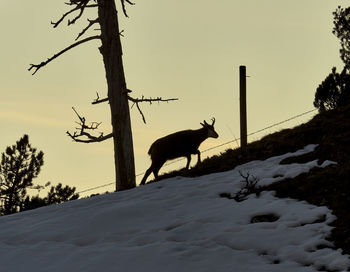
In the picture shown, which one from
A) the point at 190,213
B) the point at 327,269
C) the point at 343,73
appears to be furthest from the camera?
the point at 343,73

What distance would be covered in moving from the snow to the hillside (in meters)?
0.26

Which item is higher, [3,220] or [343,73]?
Result: [343,73]

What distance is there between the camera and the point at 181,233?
10.6 meters

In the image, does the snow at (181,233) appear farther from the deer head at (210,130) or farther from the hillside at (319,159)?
the deer head at (210,130)

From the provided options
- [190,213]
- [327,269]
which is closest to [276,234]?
[327,269]

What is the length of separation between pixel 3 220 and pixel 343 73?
24036 mm

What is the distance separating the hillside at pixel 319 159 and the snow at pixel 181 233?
0.26 m

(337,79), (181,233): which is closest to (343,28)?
(337,79)

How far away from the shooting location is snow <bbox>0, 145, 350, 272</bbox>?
9172 millimetres

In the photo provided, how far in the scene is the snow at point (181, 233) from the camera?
9172 mm

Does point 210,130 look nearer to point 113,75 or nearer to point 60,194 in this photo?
point 113,75

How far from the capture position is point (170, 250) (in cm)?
982

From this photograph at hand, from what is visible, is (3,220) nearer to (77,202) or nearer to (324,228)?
(77,202)

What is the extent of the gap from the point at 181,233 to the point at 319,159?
4130mm
